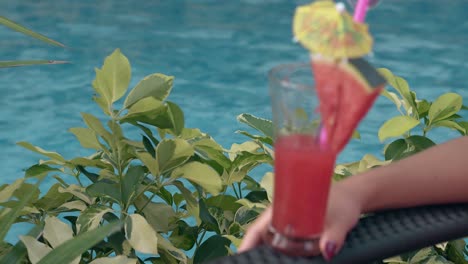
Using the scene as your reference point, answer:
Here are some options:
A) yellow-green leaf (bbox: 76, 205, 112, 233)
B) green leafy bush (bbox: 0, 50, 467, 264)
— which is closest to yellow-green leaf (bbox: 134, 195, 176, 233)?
green leafy bush (bbox: 0, 50, 467, 264)

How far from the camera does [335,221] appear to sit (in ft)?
3.45

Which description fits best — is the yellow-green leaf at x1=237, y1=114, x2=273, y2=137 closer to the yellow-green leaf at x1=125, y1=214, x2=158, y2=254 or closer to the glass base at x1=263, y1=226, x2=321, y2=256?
the yellow-green leaf at x1=125, y1=214, x2=158, y2=254

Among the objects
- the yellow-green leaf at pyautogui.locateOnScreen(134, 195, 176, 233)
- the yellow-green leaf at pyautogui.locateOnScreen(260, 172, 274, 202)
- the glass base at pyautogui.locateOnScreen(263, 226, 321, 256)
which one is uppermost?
the glass base at pyautogui.locateOnScreen(263, 226, 321, 256)

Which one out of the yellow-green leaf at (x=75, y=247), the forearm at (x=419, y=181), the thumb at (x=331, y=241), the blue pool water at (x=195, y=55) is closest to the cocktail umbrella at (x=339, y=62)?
the thumb at (x=331, y=241)

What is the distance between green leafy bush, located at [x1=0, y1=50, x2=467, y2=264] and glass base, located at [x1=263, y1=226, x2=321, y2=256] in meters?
0.63

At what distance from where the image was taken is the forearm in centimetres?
117

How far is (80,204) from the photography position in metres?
1.86

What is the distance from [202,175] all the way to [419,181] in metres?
0.59

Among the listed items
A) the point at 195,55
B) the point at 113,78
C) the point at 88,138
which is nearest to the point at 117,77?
the point at 113,78

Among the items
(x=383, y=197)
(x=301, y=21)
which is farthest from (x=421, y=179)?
(x=301, y=21)

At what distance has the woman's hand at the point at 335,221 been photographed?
3.30ft

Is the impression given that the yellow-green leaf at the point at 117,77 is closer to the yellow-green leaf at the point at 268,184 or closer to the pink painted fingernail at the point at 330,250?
the yellow-green leaf at the point at 268,184

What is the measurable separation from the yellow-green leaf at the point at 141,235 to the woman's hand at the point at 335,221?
565 mm

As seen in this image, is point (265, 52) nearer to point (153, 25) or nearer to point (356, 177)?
point (153, 25)
